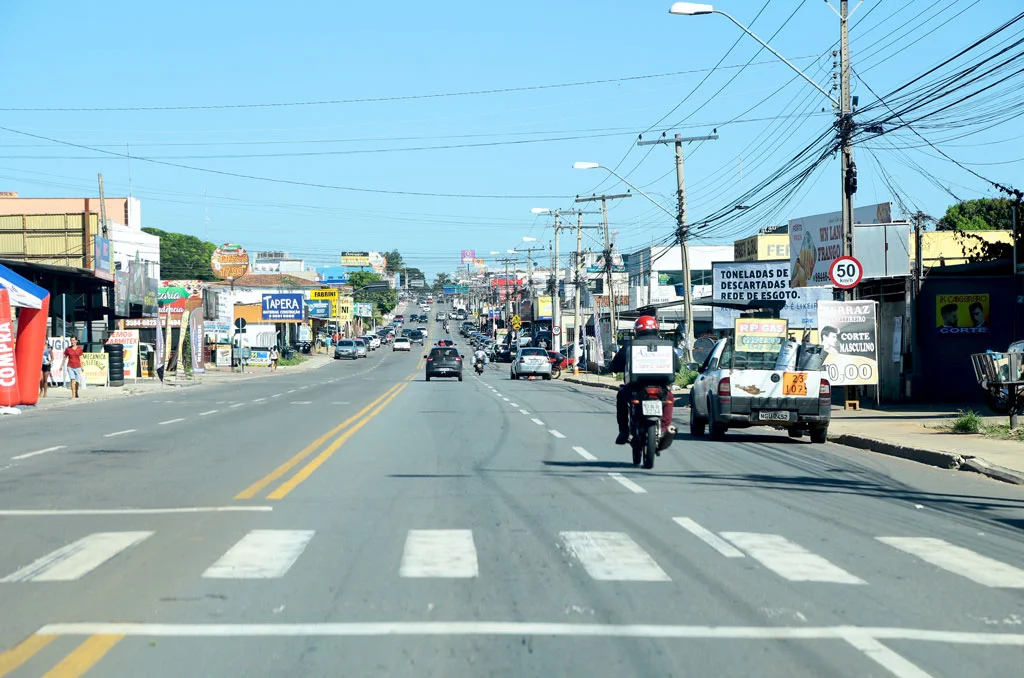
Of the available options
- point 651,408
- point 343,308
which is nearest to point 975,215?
point 651,408

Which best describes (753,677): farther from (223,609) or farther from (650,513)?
(650,513)

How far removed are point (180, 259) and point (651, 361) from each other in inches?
6335

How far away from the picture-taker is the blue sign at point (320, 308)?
13912 centimetres

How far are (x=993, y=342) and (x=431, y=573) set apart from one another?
25522mm

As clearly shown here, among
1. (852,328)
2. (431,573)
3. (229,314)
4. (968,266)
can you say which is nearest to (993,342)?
(968,266)

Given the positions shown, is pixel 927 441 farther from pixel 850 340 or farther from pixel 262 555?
pixel 262 555

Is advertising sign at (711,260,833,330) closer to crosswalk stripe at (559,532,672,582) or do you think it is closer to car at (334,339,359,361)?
crosswalk stripe at (559,532,672,582)

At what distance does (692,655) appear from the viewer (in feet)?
20.5

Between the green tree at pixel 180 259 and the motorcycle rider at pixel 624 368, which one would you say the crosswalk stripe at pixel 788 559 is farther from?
the green tree at pixel 180 259

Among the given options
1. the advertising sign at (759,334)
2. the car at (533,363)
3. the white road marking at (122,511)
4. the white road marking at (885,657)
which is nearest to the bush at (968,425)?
the advertising sign at (759,334)

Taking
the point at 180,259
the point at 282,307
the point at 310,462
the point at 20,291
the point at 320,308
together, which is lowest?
the point at 310,462

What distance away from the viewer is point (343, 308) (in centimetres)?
15600

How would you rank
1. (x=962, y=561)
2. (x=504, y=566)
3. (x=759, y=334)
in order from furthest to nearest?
(x=759, y=334) < (x=962, y=561) < (x=504, y=566)

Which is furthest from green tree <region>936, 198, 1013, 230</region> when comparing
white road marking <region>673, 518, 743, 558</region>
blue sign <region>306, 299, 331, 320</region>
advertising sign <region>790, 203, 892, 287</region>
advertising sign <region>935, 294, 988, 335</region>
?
blue sign <region>306, 299, 331, 320</region>
